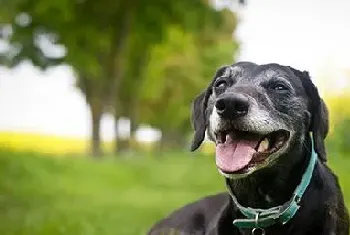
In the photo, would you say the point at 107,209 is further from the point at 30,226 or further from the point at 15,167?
the point at 15,167

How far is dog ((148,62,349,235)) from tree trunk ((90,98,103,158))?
2312 centimetres

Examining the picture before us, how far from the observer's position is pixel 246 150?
5270 millimetres

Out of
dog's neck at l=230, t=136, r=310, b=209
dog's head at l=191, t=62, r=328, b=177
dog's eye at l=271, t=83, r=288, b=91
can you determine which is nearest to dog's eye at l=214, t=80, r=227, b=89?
dog's head at l=191, t=62, r=328, b=177

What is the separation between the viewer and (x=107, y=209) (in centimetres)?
1497

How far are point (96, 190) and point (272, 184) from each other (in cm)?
1610

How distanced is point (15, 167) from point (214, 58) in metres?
30.7

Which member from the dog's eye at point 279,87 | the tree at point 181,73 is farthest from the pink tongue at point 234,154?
the tree at point 181,73

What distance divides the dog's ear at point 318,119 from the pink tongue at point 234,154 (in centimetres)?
52

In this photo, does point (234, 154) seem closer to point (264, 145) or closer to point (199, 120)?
point (264, 145)

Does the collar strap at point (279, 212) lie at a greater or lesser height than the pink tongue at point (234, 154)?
lesser

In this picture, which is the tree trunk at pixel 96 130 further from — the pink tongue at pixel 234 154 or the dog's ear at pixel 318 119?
the pink tongue at pixel 234 154

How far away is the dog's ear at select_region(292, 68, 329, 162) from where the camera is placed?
5605 mm

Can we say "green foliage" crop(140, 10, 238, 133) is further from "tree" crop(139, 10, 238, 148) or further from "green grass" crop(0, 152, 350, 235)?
"green grass" crop(0, 152, 350, 235)

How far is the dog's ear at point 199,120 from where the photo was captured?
19.4ft
